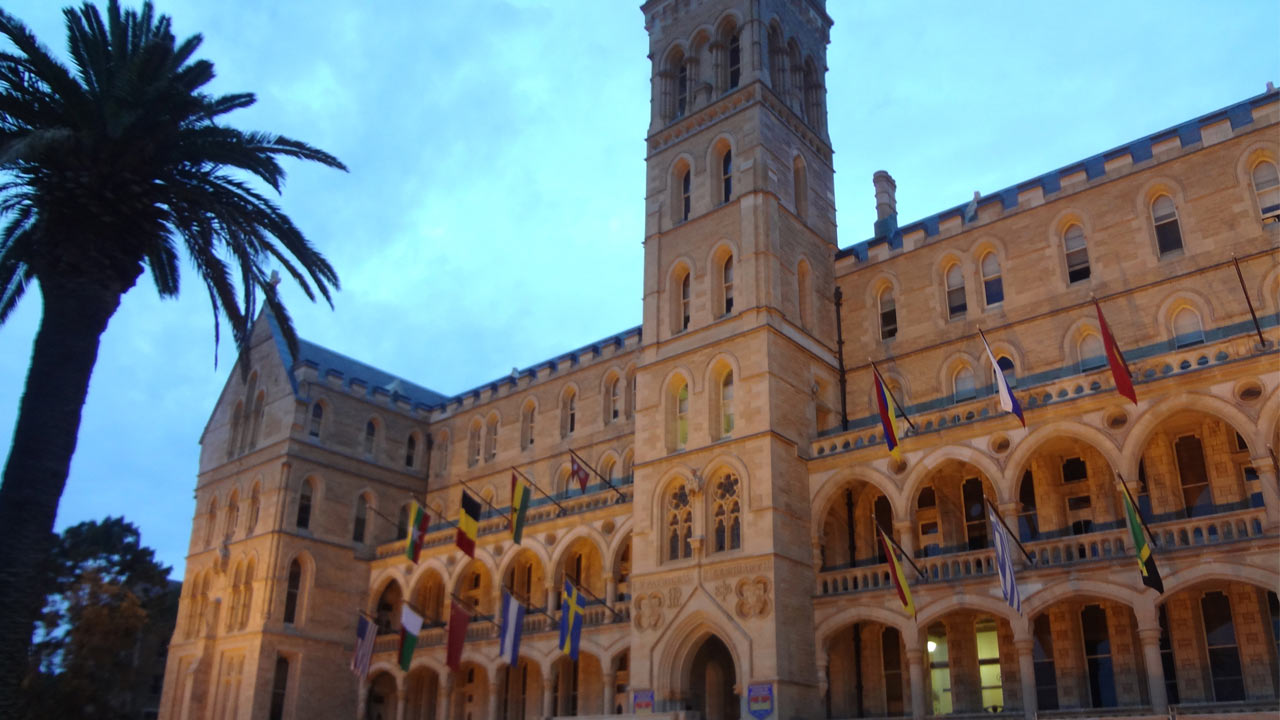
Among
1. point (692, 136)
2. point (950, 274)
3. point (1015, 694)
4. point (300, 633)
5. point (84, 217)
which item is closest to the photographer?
point (84, 217)

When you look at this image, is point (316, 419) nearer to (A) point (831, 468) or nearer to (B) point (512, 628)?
(B) point (512, 628)

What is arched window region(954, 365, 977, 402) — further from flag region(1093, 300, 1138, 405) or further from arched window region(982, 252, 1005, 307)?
flag region(1093, 300, 1138, 405)

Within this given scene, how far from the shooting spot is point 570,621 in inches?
1099

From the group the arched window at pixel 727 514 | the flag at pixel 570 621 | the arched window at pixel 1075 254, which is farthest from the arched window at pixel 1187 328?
the flag at pixel 570 621

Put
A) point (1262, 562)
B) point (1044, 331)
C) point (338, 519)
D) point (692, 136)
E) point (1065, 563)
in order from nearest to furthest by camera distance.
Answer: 1. point (1262, 562)
2. point (1065, 563)
3. point (1044, 331)
4. point (692, 136)
5. point (338, 519)

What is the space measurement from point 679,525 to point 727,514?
1.65 metres

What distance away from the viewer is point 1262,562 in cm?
1917

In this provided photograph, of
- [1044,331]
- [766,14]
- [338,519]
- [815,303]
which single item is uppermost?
[766,14]

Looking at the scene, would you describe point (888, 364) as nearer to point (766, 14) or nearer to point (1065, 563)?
point (1065, 563)

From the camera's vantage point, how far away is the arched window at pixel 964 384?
27.4 m

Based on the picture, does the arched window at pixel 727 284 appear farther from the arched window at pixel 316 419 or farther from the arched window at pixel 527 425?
the arched window at pixel 316 419

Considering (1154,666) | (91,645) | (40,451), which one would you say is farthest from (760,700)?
(91,645)

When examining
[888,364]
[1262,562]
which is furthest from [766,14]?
[1262,562]

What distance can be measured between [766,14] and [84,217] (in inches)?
881
